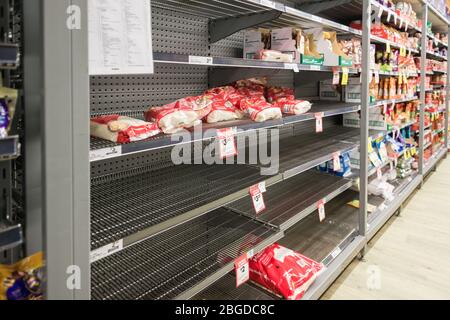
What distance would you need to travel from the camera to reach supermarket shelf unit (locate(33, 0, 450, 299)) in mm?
929

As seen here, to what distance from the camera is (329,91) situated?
341 cm

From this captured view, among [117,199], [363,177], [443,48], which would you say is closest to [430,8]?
[443,48]

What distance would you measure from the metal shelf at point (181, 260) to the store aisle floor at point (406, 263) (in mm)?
701

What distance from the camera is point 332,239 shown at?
8.75 ft

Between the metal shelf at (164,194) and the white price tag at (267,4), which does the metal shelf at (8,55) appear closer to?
the metal shelf at (164,194)

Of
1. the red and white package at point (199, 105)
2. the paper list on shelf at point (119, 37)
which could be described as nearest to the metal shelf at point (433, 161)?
the red and white package at point (199, 105)

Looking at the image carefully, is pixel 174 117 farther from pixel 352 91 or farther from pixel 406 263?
pixel 352 91

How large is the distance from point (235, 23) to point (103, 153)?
1320mm

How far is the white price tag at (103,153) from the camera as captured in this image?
102cm

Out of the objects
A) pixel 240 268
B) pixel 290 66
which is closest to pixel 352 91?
pixel 290 66

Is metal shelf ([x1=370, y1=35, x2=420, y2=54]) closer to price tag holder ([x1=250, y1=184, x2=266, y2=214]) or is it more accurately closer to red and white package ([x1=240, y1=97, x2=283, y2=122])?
red and white package ([x1=240, y1=97, x2=283, y2=122])
